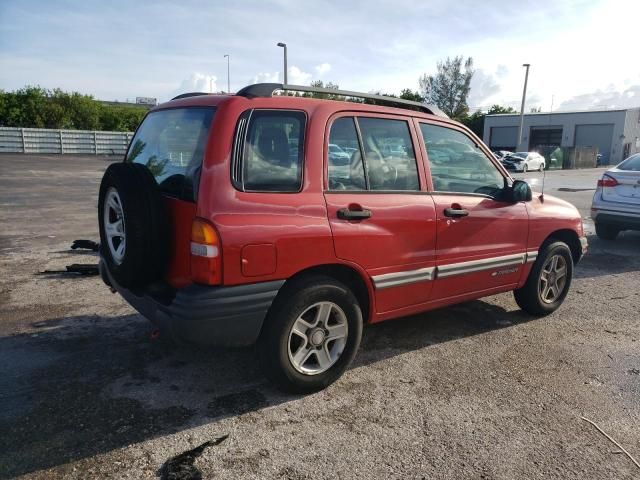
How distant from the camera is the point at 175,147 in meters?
3.21

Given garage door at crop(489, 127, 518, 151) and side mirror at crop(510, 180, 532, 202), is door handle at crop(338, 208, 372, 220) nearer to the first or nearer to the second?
side mirror at crop(510, 180, 532, 202)

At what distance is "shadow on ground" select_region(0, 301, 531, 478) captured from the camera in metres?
2.72

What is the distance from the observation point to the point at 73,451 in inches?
102

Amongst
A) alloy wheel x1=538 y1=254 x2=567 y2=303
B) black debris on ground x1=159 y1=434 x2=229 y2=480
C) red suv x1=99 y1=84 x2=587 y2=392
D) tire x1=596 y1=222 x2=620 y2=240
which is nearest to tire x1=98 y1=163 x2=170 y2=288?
red suv x1=99 y1=84 x2=587 y2=392

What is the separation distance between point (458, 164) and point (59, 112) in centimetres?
3785

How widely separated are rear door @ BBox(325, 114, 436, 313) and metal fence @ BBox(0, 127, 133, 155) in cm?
3172

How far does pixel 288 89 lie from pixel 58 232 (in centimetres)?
651

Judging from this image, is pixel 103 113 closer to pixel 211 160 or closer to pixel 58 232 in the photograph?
pixel 58 232

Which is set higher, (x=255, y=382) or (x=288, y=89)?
Result: (x=288, y=89)

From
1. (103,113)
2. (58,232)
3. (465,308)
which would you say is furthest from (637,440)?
(103,113)

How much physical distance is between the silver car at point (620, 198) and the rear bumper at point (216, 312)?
714 centimetres

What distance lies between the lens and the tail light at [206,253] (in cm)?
274

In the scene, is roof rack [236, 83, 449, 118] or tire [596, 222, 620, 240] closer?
roof rack [236, 83, 449, 118]

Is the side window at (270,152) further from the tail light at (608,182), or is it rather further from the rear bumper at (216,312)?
the tail light at (608,182)
